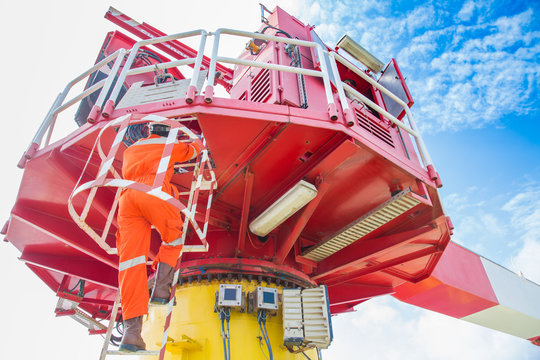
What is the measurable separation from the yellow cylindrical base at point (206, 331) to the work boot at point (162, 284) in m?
1.18

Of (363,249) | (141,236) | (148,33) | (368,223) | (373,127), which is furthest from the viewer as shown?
(148,33)

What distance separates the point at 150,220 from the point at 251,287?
2028 millimetres

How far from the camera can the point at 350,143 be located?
3.79 meters

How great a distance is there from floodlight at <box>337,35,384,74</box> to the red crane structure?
2 centimetres

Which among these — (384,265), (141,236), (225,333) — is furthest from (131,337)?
(384,265)

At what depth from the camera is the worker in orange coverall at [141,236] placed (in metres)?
2.79

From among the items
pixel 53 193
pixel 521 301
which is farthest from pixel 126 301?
pixel 521 301

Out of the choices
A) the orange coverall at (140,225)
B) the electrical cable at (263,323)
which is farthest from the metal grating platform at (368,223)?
the orange coverall at (140,225)

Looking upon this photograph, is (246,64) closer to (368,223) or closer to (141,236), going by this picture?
(141,236)

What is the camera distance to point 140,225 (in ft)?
10.2

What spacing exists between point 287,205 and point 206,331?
185 centimetres

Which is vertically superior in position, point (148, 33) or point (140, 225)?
point (148, 33)

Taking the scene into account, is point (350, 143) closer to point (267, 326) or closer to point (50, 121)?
point (267, 326)

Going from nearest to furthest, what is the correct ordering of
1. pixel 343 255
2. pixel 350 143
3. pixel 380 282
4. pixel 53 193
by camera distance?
pixel 350 143, pixel 53 193, pixel 343 255, pixel 380 282
